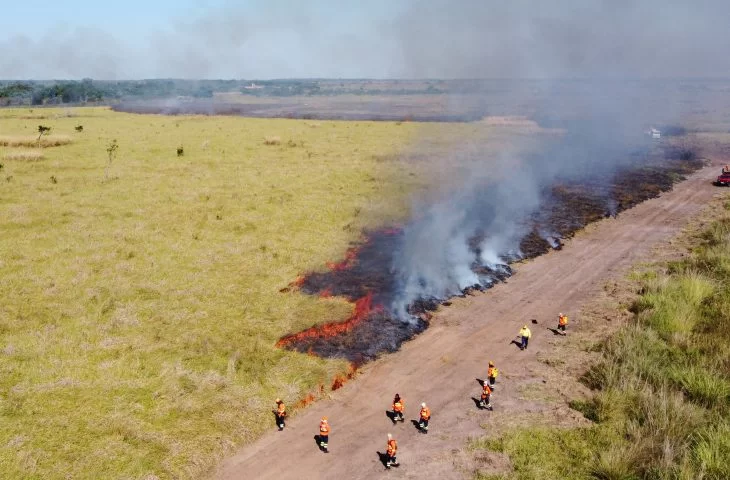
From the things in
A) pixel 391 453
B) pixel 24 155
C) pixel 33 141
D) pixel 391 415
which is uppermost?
pixel 33 141

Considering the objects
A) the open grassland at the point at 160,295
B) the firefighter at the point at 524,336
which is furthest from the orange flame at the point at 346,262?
the firefighter at the point at 524,336

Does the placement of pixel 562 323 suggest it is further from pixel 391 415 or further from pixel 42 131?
pixel 42 131

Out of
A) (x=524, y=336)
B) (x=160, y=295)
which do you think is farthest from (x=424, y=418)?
(x=160, y=295)

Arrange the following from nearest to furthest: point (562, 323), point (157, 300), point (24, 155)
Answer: point (562, 323) → point (157, 300) → point (24, 155)

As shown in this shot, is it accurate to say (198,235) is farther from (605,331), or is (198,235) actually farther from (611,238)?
(611,238)

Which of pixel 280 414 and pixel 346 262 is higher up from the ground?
pixel 346 262

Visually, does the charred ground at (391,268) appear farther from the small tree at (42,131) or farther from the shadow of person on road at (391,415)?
the small tree at (42,131)
